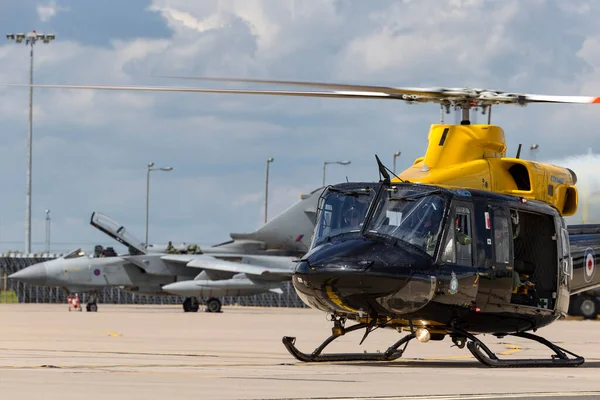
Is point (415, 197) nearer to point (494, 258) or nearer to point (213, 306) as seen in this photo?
point (494, 258)

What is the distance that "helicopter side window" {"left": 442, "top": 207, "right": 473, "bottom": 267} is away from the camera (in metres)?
14.6

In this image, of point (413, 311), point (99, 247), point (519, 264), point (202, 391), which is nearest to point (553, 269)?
point (519, 264)

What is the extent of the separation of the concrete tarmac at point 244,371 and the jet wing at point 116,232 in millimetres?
16872

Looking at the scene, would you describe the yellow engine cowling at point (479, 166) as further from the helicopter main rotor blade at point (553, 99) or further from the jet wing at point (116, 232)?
the jet wing at point (116, 232)

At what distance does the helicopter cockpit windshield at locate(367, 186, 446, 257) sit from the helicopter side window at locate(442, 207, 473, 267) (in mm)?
226

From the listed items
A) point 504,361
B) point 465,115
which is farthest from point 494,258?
point 465,115

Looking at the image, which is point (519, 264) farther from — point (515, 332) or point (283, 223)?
point (283, 223)

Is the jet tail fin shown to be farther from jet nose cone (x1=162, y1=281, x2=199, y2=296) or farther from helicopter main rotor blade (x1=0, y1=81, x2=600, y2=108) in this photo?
helicopter main rotor blade (x1=0, y1=81, x2=600, y2=108)

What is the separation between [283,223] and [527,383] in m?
38.5

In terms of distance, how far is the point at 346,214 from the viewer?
14898 millimetres

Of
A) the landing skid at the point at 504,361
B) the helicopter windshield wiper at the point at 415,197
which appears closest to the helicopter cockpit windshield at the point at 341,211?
the helicopter windshield wiper at the point at 415,197

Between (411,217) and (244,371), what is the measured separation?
340 centimetres

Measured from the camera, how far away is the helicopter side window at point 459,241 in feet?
47.8

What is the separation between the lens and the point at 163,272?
148 feet
